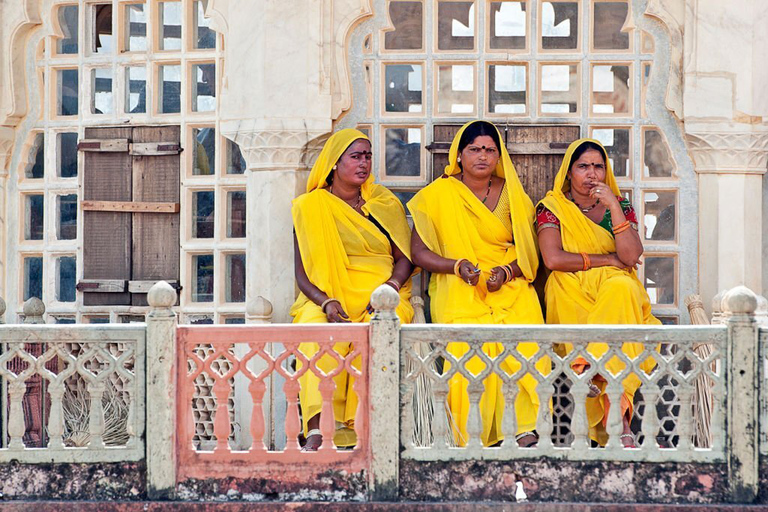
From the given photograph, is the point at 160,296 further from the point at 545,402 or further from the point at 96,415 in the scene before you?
the point at 545,402

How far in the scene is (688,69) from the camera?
767cm

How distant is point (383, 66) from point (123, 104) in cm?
175

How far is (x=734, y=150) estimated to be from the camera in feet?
25.1

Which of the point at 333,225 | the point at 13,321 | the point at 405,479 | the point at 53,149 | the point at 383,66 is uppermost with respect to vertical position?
the point at 383,66

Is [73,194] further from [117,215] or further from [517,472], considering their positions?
[517,472]

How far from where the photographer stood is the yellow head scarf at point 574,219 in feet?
24.3

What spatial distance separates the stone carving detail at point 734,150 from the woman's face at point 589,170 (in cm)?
67

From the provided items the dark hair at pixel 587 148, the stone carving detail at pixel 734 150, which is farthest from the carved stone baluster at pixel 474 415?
the stone carving detail at pixel 734 150

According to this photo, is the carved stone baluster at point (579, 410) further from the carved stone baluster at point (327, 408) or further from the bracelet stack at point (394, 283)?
the bracelet stack at point (394, 283)

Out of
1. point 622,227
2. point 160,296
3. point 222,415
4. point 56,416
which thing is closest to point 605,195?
point 622,227

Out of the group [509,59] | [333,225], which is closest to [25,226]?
[333,225]

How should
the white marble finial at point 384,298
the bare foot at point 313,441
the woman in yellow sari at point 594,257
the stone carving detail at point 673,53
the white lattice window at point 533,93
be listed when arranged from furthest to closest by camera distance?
the white lattice window at point 533,93, the stone carving detail at point 673,53, the woman in yellow sari at point 594,257, the bare foot at point 313,441, the white marble finial at point 384,298

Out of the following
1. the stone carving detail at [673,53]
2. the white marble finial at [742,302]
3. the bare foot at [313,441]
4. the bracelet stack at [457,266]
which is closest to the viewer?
the white marble finial at [742,302]

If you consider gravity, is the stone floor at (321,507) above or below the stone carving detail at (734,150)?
below
